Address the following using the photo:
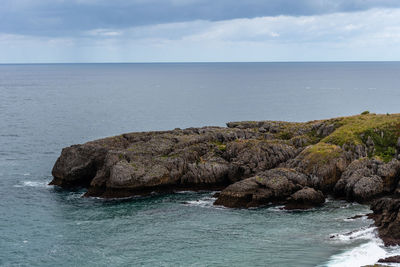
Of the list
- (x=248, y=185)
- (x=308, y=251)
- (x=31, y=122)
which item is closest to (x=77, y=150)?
(x=248, y=185)

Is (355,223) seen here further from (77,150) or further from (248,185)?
(77,150)

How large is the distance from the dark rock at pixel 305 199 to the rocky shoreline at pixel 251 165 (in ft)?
0.48

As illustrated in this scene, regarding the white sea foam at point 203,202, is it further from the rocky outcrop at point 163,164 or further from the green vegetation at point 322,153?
the green vegetation at point 322,153

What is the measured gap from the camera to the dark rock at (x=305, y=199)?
218 feet

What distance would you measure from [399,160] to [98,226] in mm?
49145

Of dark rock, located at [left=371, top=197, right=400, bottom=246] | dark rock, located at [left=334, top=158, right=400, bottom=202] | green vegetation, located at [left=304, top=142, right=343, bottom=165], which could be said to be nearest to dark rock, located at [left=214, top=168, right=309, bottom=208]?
green vegetation, located at [left=304, top=142, right=343, bottom=165]

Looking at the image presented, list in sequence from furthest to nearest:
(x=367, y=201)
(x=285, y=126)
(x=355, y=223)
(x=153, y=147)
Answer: (x=285, y=126) → (x=153, y=147) → (x=367, y=201) → (x=355, y=223)

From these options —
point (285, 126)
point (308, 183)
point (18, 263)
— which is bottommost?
point (18, 263)

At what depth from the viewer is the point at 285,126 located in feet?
321

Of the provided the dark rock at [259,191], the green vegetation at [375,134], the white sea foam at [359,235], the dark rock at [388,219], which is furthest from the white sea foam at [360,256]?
the green vegetation at [375,134]

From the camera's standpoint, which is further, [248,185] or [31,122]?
[31,122]

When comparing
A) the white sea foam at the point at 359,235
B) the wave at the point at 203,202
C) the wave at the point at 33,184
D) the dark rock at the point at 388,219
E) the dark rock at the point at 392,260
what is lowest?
the wave at the point at 33,184

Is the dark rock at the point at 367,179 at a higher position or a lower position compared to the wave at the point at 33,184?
higher

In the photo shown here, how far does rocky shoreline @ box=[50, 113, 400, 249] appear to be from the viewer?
226ft
